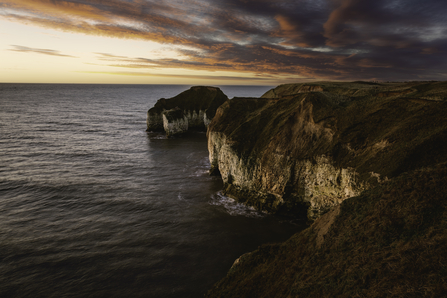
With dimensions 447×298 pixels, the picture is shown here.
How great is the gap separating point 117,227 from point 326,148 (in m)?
18.3

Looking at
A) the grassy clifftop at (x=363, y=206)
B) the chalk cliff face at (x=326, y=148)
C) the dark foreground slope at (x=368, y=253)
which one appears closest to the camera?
the dark foreground slope at (x=368, y=253)

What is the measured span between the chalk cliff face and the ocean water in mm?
2678

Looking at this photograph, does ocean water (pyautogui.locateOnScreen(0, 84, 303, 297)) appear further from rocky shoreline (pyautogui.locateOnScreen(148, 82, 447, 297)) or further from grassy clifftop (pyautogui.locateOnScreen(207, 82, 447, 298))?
grassy clifftop (pyautogui.locateOnScreen(207, 82, 447, 298))

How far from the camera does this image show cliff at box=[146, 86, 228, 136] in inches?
2169

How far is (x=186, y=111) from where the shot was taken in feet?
201

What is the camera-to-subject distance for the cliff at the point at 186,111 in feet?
181

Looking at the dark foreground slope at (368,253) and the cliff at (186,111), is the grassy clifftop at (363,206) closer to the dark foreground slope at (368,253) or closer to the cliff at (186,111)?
the dark foreground slope at (368,253)

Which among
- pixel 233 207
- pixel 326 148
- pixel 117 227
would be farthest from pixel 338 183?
pixel 117 227

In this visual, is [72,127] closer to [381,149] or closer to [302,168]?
[302,168]

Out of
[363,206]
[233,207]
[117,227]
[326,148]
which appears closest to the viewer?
[363,206]

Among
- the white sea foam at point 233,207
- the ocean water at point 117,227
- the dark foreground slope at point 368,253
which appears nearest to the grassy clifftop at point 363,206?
the dark foreground slope at point 368,253

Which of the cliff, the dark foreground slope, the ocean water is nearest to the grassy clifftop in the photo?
the dark foreground slope

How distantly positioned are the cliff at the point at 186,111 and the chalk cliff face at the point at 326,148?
31236mm

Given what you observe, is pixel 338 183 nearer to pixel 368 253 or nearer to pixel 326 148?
pixel 326 148
